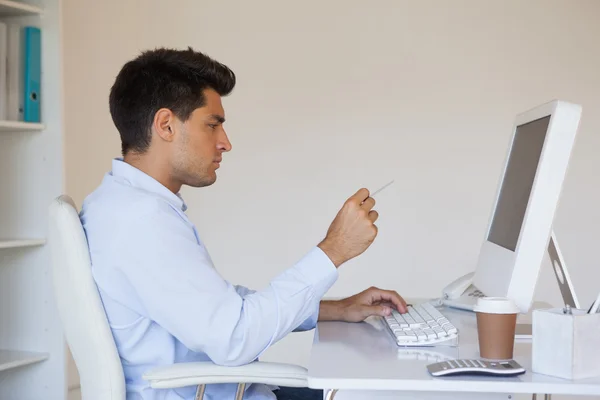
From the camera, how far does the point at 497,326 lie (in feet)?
4.37

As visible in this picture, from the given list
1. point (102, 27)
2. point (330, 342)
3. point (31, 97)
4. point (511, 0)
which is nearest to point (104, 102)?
point (102, 27)

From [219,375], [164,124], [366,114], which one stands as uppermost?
[366,114]

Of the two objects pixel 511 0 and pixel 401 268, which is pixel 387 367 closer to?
pixel 401 268

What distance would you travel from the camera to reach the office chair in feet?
4.80

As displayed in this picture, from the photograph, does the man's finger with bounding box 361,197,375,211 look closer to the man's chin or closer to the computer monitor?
the computer monitor

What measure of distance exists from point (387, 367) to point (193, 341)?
380 millimetres

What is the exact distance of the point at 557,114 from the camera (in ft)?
4.86

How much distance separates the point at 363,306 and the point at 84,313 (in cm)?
68

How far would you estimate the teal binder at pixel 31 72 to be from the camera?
282cm

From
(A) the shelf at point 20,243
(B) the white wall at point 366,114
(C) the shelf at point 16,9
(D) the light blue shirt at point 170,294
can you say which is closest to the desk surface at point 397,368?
(D) the light blue shirt at point 170,294

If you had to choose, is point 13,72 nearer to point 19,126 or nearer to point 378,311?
point 19,126

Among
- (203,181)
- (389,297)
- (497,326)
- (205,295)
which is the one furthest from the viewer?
(389,297)

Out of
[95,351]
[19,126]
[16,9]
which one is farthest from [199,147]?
[16,9]

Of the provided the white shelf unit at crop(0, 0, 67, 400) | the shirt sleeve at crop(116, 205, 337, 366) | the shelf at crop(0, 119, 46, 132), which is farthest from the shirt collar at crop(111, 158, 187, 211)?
the white shelf unit at crop(0, 0, 67, 400)
